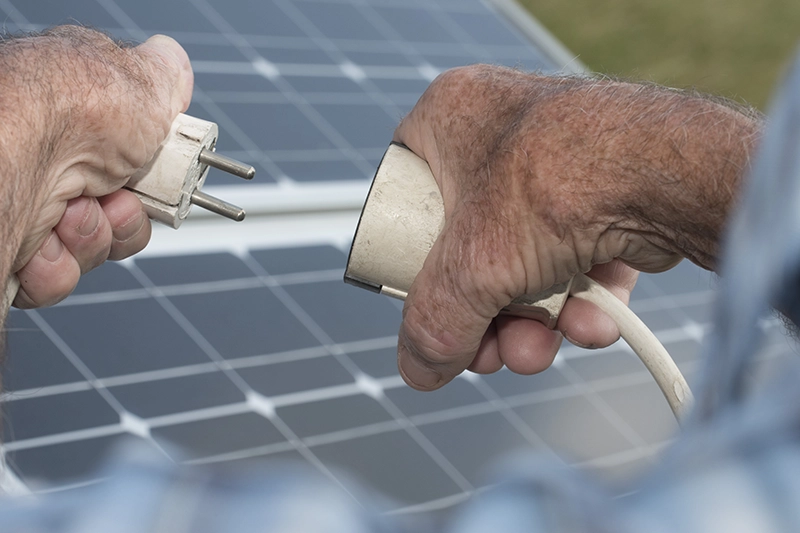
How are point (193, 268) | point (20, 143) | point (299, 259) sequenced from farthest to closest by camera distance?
1. point (299, 259)
2. point (193, 268)
3. point (20, 143)

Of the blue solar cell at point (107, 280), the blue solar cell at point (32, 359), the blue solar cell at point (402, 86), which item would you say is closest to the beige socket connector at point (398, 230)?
the blue solar cell at point (32, 359)

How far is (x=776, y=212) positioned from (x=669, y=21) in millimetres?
8000

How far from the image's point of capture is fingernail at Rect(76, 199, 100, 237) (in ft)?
4.01

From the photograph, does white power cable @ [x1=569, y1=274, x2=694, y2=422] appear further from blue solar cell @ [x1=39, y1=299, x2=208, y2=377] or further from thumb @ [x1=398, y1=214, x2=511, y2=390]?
blue solar cell @ [x1=39, y1=299, x2=208, y2=377]

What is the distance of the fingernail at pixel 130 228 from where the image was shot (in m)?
1.27

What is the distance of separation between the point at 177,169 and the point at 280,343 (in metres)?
0.81

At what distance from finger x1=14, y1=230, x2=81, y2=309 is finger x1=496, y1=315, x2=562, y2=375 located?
0.58m

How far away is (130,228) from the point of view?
4.21 feet

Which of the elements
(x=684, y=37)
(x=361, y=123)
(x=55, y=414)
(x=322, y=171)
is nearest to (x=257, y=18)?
(x=361, y=123)

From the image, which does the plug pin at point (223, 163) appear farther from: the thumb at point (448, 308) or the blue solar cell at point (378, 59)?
the blue solar cell at point (378, 59)

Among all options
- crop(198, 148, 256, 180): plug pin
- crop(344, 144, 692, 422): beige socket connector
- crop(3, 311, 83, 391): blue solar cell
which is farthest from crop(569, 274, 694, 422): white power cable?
crop(3, 311, 83, 391): blue solar cell

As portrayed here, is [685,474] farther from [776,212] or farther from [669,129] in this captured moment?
[669,129]

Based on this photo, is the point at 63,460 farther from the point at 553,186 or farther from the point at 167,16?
the point at 167,16

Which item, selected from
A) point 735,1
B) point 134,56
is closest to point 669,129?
point 134,56
